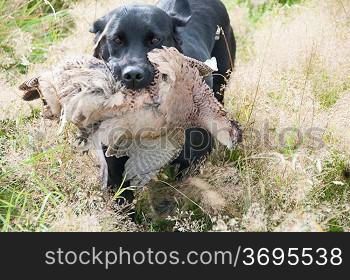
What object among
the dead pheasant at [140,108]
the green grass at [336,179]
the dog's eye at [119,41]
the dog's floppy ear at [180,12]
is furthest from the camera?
the dog's floppy ear at [180,12]

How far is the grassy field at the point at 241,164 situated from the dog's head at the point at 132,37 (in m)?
0.50

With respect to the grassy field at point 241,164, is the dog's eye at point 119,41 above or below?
above

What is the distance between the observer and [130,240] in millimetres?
3164

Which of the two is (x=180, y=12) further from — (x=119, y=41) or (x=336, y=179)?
(x=336, y=179)

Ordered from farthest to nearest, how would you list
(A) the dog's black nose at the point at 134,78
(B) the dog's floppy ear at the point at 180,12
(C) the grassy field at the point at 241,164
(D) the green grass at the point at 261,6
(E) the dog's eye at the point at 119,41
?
1. (D) the green grass at the point at 261,6
2. (B) the dog's floppy ear at the point at 180,12
3. (E) the dog's eye at the point at 119,41
4. (C) the grassy field at the point at 241,164
5. (A) the dog's black nose at the point at 134,78

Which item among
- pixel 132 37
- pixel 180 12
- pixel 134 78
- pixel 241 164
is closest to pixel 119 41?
pixel 132 37

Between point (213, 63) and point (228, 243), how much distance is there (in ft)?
3.36

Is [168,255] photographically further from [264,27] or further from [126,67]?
[264,27]

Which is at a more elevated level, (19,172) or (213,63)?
(213,63)

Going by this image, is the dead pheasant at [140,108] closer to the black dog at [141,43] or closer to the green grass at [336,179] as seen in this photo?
the black dog at [141,43]

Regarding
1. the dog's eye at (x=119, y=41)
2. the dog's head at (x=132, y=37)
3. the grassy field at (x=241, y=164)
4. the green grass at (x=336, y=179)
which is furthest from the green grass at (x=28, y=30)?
the green grass at (x=336, y=179)

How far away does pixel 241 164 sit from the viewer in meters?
3.99

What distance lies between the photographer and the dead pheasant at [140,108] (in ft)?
9.86

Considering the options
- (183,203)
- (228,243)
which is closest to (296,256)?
(228,243)
